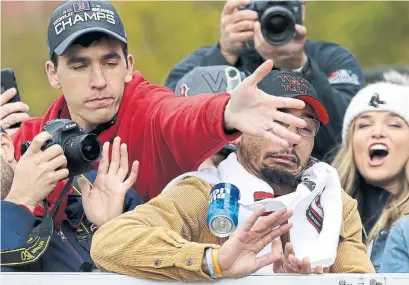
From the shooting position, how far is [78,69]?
4309mm

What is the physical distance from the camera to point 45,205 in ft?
13.2

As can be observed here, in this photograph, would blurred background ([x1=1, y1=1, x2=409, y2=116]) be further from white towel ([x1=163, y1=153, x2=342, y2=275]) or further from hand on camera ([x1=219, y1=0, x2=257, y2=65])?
white towel ([x1=163, y1=153, x2=342, y2=275])

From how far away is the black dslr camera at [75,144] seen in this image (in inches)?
154

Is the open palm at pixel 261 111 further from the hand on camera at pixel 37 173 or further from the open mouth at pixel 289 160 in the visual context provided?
the hand on camera at pixel 37 173

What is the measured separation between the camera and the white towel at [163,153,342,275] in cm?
379

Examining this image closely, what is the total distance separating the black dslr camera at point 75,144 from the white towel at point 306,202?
30 cm

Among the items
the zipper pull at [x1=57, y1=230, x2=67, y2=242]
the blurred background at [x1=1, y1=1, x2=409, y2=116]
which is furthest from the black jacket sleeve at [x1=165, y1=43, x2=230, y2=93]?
the blurred background at [x1=1, y1=1, x2=409, y2=116]

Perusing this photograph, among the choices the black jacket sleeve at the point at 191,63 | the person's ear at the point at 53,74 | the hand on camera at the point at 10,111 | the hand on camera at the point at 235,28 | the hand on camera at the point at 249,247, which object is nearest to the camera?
the hand on camera at the point at 249,247

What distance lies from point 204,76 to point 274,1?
21.3 inches

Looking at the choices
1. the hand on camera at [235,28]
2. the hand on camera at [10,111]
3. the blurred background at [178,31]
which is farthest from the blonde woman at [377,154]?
the blurred background at [178,31]

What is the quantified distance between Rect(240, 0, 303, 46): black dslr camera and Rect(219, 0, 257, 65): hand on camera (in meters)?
0.06

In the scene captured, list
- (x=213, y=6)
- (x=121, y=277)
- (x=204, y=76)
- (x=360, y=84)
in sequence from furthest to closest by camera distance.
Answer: (x=213, y=6), (x=360, y=84), (x=204, y=76), (x=121, y=277)

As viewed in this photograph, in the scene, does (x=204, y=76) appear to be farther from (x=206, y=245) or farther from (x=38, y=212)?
(x=206, y=245)

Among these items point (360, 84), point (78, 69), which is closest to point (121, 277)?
point (78, 69)
